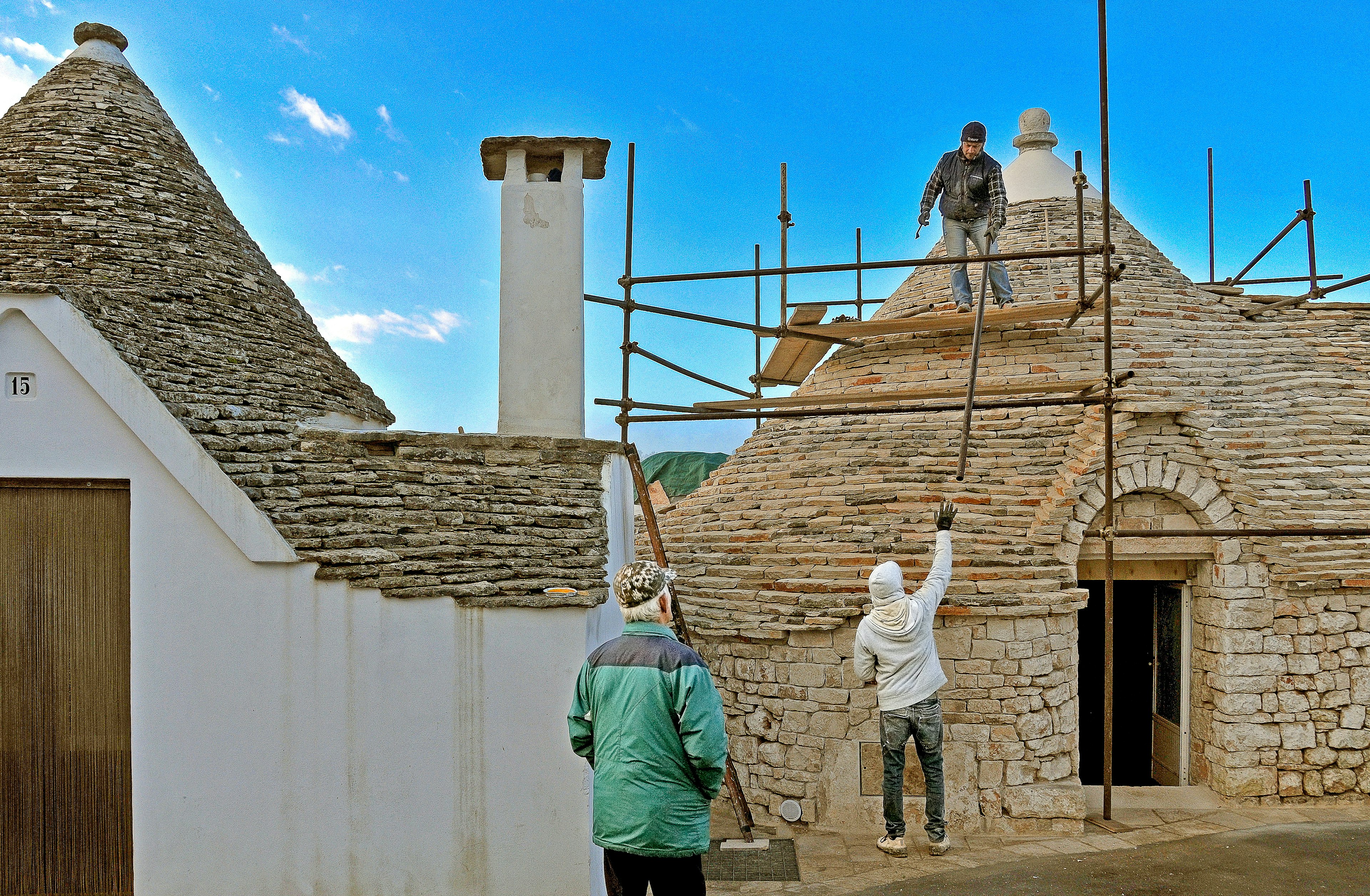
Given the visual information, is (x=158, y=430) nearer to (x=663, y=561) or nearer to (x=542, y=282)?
(x=542, y=282)

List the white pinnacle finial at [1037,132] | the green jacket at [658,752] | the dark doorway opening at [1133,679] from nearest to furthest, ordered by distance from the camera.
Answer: the green jacket at [658,752] → the dark doorway opening at [1133,679] → the white pinnacle finial at [1037,132]

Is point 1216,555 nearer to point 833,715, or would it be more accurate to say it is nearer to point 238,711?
point 833,715

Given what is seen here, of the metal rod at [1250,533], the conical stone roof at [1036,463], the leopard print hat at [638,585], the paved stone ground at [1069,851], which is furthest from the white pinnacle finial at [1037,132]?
the leopard print hat at [638,585]

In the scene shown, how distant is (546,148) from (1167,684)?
7.04 m

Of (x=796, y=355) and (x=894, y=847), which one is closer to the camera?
(x=894, y=847)

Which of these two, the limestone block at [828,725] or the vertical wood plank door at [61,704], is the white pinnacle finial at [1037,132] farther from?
the vertical wood plank door at [61,704]

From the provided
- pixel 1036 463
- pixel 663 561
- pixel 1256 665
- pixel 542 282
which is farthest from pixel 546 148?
pixel 1256 665

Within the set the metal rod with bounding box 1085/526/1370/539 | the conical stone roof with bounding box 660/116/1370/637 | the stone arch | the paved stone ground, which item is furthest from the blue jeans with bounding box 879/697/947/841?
the stone arch

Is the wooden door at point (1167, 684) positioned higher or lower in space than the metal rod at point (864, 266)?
lower

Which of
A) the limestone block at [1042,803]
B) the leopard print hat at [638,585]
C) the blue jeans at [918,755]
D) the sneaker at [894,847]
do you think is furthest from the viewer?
the limestone block at [1042,803]

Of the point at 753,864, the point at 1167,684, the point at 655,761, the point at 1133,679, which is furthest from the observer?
the point at 1133,679

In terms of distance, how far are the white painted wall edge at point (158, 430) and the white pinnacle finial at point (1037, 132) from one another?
379 inches

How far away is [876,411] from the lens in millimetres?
7082

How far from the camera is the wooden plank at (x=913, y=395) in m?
7.67
